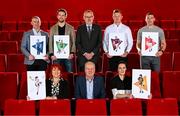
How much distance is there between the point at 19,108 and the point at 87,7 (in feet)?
14.1

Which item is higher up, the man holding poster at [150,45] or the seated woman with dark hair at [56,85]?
the man holding poster at [150,45]

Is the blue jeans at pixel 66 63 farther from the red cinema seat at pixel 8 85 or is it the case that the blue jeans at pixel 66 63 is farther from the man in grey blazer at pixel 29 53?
the red cinema seat at pixel 8 85

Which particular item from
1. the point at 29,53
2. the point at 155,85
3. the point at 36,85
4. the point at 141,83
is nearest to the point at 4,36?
the point at 29,53

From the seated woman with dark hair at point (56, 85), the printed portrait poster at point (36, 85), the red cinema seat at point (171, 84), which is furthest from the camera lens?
→ the red cinema seat at point (171, 84)

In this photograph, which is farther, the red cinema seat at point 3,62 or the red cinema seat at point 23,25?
the red cinema seat at point 23,25

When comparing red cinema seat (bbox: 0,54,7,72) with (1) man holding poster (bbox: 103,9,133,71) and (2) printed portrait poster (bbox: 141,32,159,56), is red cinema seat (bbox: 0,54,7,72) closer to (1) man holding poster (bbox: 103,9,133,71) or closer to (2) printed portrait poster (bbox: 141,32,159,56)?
(1) man holding poster (bbox: 103,9,133,71)

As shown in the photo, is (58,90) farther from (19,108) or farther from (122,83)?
(122,83)

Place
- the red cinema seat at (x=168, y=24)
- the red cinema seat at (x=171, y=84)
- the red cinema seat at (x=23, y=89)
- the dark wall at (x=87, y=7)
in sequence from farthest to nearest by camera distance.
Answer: the dark wall at (x=87, y=7) < the red cinema seat at (x=168, y=24) < the red cinema seat at (x=171, y=84) < the red cinema seat at (x=23, y=89)

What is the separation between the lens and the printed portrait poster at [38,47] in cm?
432

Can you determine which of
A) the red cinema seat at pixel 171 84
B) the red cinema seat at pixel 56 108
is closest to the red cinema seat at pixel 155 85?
the red cinema seat at pixel 171 84

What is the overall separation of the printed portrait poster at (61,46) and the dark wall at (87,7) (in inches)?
132

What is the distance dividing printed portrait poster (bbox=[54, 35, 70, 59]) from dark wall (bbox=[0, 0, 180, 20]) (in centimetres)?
336

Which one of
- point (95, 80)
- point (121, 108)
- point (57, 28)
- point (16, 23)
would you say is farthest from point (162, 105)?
point (16, 23)

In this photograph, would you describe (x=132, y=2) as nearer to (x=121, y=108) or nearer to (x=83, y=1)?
(x=83, y=1)
